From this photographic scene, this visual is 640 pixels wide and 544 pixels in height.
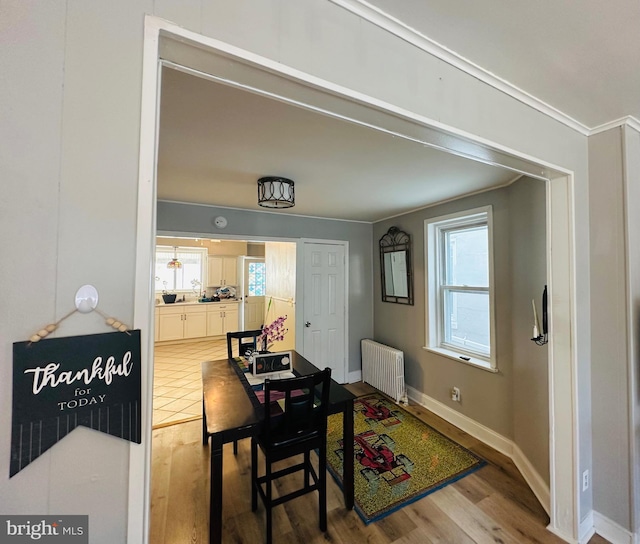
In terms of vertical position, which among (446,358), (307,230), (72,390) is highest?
(307,230)

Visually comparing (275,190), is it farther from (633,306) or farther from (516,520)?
(516,520)

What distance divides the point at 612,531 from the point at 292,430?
6.34ft

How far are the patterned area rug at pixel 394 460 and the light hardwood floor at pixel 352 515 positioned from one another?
8cm

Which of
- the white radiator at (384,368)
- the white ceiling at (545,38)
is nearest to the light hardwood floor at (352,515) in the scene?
the white radiator at (384,368)

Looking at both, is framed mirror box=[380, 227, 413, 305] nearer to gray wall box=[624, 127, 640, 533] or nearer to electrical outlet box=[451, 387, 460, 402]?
electrical outlet box=[451, 387, 460, 402]

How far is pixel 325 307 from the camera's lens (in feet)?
13.1

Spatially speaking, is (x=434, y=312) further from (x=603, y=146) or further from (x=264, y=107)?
(x=264, y=107)

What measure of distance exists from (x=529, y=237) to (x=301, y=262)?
2451 millimetres

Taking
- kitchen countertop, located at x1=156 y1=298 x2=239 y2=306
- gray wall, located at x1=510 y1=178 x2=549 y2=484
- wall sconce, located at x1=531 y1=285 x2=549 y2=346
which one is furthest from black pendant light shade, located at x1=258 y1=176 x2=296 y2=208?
kitchen countertop, located at x1=156 y1=298 x2=239 y2=306

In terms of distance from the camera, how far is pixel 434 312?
10.8 feet

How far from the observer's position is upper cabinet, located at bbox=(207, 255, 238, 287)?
7074 mm

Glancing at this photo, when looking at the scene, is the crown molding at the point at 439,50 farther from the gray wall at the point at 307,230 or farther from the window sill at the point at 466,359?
the gray wall at the point at 307,230

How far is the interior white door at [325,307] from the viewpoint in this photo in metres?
3.86

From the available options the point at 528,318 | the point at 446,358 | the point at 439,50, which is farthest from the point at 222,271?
the point at 439,50
